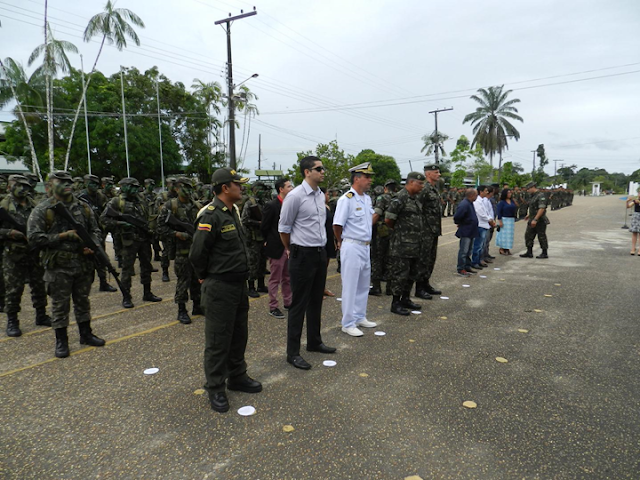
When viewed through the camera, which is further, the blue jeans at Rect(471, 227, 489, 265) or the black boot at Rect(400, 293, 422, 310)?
the blue jeans at Rect(471, 227, 489, 265)

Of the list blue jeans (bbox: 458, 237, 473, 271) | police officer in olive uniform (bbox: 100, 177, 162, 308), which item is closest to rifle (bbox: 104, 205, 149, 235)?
police officer in olive uniform (bbox: 100, 177, 162, 308)

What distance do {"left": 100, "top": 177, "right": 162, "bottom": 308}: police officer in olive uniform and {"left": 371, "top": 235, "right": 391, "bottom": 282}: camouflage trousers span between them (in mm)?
3571

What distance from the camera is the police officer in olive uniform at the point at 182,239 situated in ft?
17.3

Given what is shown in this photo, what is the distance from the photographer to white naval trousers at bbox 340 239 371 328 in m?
4.70


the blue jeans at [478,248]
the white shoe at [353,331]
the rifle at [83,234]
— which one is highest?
the rifle at [83,234]

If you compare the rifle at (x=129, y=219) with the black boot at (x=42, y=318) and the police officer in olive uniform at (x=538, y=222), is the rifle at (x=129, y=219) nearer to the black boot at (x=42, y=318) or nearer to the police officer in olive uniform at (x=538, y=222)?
the black boot at (x=42, y=318)

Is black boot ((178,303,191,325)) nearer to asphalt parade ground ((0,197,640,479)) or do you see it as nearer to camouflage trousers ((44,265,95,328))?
asphalt parade ground ((0,197,640,479))

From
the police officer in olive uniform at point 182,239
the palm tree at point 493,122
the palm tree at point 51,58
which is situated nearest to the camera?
the police officer in olive uniform at point 182,239

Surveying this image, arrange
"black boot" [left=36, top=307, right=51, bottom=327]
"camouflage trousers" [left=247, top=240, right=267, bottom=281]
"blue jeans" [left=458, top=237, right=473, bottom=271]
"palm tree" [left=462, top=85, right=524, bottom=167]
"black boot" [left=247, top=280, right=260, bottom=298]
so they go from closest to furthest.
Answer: "black boot" [left=36, top=307, right=51, bottom=327] < "black boot" [left=247, top=280, right=260, bottom=298] < "camouflage trousers" [left=247, top=240, right=267, bottom=281] < "blue jeans" [left=458, top=237, right=473, bottom=271] < "palm tree" [left=462, top=85, right=524, bottom=167]

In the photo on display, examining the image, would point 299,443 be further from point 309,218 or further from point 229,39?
point 229,39

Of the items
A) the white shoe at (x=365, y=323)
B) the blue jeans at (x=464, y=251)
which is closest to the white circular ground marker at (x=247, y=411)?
the white shoe at (x=365, y=323)

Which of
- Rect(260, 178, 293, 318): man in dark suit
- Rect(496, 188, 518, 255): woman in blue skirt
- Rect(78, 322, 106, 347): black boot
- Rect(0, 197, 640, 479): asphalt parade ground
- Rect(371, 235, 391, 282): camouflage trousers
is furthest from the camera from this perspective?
Rect(496, 188, 518, 255): woman in blue skirt

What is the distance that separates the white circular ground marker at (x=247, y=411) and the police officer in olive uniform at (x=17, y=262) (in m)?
3.43

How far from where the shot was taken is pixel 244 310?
336 cm
